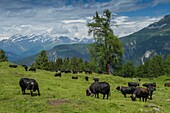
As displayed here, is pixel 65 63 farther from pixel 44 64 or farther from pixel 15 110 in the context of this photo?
pixel 15 110

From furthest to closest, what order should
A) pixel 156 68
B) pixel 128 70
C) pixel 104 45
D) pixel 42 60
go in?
pixel 128 70
pixel 156 68
pixel 42 60
pixel 104 45

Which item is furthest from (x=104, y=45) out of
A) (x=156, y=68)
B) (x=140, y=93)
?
(x=156, y=68)

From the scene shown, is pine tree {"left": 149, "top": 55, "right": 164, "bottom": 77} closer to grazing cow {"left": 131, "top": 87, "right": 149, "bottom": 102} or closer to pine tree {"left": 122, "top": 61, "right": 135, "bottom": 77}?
pine tree {"left": 122, "top": 61, "right": 135, "bottom": 77}

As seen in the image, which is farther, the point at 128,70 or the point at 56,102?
the point at 128,70

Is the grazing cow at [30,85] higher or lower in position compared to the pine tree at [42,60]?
lower

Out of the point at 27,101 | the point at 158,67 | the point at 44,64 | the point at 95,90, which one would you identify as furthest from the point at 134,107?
the point at 158,67

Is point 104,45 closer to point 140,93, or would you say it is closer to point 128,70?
point 140,93

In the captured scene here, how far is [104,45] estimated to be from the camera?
8538 centimetres

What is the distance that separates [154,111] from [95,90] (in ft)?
28.5

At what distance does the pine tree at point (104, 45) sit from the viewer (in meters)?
84.0

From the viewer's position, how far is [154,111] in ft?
94.5

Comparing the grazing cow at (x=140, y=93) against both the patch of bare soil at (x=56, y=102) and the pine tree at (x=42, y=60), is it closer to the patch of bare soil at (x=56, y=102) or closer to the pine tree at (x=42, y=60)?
the patch of bare soil at (x=56, y=102)

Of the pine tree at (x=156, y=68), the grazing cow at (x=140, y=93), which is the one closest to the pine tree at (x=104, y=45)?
the grazing cow at (x=140, y=93)

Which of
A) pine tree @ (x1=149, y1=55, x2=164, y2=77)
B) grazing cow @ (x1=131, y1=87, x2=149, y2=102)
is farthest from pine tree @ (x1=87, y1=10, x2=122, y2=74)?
pine tree @ (x1=149, y1=55, x2=164, y2=77)
